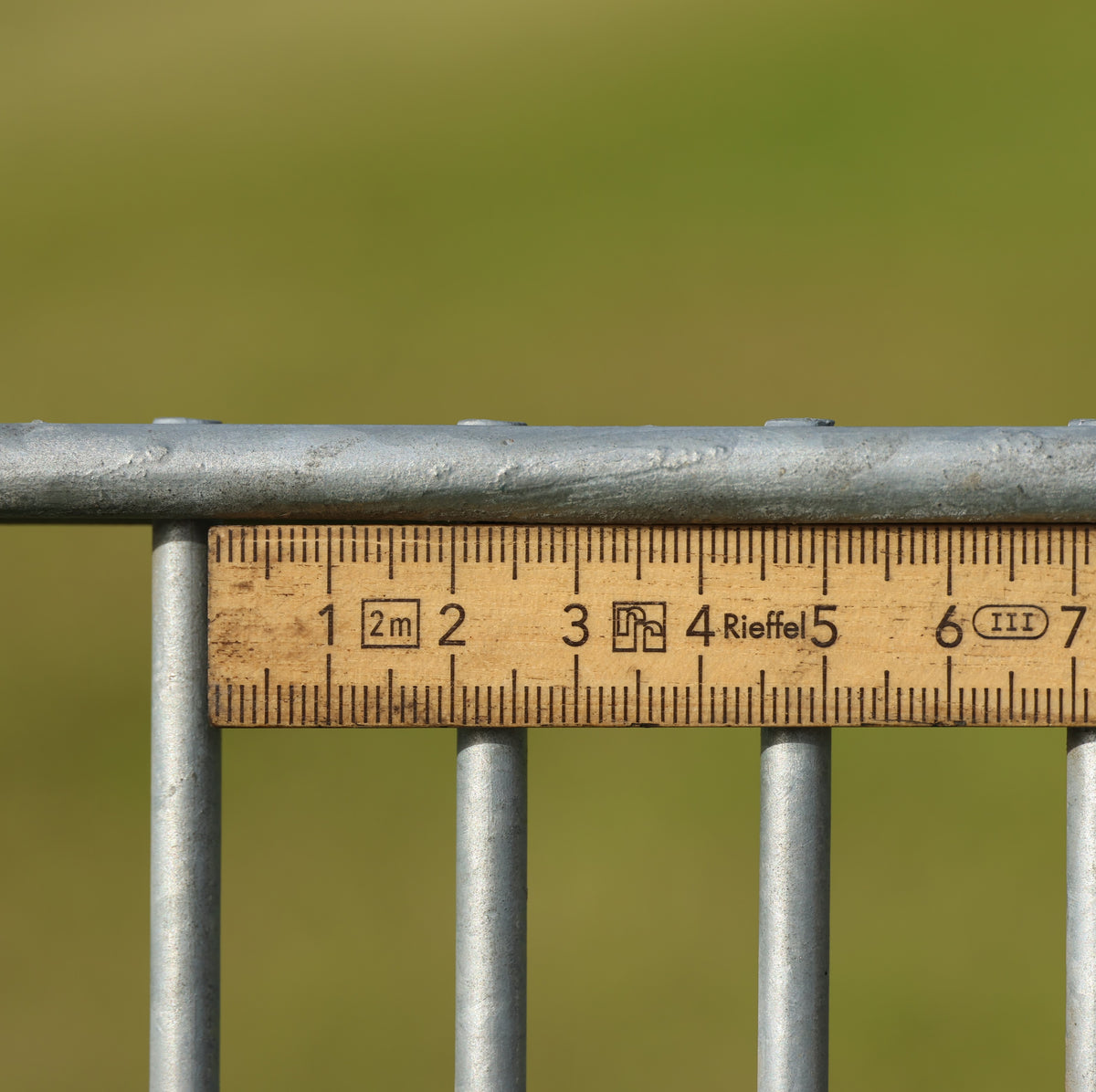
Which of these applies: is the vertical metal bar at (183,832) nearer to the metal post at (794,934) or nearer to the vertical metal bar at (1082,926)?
the metal post at (794,934)

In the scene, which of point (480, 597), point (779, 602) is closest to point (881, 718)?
point (779, 602)

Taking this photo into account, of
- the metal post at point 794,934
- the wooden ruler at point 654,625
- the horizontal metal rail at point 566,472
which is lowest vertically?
the metal post at point 794,934

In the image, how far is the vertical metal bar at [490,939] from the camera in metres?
0.46

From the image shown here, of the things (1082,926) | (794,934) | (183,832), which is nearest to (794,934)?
(794,934)

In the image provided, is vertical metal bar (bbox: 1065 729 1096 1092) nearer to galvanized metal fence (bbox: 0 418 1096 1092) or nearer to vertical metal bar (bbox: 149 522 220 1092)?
galvanized metal fence (bbox: 0 418 1096 1092)

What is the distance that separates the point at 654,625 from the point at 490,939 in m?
0.14

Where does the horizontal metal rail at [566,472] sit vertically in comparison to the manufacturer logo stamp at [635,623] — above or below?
above

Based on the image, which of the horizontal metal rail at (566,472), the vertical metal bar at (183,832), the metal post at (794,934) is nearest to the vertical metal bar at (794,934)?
the metal post at (794,934)

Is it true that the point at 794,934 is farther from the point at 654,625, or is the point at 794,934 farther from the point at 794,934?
the point at 654,625

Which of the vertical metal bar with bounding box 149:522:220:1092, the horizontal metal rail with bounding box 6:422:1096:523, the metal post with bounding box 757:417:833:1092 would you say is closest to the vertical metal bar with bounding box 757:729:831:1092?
the metal post with bounding box 757:417:833:1092

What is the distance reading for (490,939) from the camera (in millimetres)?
456

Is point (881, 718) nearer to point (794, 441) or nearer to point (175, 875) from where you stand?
point (794, 441)

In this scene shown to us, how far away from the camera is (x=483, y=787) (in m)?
0.47

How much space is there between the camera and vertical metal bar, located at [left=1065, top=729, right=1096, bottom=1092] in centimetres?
46
